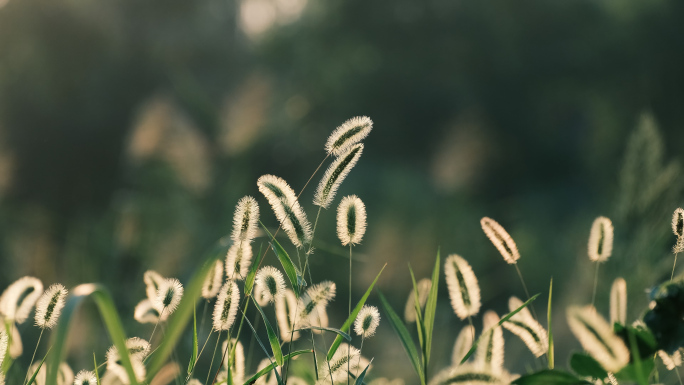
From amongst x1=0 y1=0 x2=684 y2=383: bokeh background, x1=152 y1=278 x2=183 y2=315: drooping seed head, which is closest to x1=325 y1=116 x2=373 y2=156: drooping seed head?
x1=152 y1=278 x2=183 y2=315: drooping seed head

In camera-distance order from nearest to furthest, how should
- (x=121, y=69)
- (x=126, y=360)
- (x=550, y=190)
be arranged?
(x=126, y=360) < (x=121, y=69) < (x=550, y=190)

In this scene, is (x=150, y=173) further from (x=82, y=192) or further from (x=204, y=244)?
(x=82, y=192)

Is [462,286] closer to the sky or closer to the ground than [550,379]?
closer to the sky

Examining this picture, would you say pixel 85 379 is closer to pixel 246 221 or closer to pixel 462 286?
pixel 246 221

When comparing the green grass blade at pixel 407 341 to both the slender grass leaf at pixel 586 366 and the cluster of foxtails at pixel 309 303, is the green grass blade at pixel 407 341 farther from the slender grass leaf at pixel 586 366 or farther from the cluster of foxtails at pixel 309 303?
the slender grass leaf at pixel 586 366

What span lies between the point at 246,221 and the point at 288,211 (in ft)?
0.15

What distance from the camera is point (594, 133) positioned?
4.97 m

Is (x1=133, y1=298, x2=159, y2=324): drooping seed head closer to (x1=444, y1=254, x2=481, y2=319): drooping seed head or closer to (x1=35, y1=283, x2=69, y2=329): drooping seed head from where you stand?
(x1=35, y1=283, x2=69, y2=329): drooping seed head

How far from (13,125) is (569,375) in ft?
14.1

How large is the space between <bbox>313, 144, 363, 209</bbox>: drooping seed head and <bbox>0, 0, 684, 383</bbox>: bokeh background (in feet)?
3.82

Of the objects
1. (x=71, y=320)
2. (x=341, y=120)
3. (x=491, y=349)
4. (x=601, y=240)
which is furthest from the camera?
(x=341, y=120)

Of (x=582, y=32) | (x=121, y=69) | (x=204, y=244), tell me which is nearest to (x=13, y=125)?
(x=121, y=69)

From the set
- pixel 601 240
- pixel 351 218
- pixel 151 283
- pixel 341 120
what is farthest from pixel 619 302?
pixel 341 120

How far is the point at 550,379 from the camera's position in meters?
0.40
